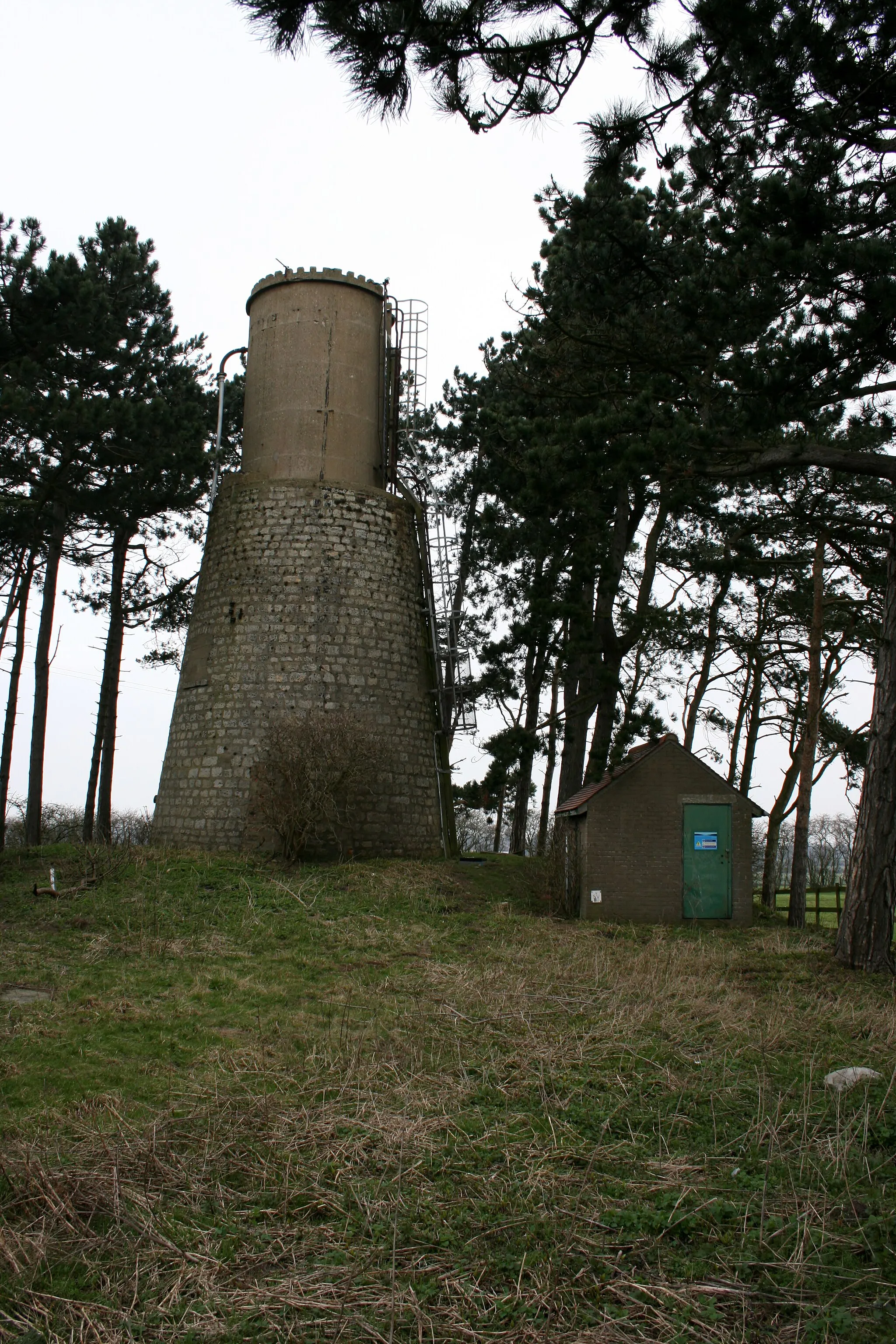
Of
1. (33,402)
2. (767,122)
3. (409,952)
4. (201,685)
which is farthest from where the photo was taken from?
(201,685)

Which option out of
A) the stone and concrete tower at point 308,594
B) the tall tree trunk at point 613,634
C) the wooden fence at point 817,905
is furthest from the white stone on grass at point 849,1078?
the wooden fence at point 817,905

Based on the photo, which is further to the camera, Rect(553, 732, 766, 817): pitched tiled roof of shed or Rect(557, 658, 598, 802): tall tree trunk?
Rect(557, 658, 598, 802): tall tree trunk

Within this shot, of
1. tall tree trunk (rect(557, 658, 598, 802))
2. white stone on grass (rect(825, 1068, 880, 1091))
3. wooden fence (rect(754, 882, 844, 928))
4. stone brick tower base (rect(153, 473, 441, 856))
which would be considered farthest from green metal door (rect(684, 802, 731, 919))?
white stone on grass (rect(825, 1068, 880, 1091))

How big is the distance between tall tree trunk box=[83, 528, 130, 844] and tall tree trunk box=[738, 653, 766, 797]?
14485 mm

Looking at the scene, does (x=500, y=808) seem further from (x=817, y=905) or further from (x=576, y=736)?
(x=817, y=905)

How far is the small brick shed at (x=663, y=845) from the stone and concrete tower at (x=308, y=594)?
13.4ft

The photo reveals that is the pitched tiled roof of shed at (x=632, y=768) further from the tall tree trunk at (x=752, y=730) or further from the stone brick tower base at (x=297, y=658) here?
the tall tree trunk at (x=752, y=730)

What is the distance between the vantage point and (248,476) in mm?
18859

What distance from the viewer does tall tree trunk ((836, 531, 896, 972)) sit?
423 inches

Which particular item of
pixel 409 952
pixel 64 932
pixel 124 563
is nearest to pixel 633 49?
pixel 409 952

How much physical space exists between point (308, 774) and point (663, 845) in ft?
18.0

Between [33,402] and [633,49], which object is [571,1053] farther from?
[33,402]

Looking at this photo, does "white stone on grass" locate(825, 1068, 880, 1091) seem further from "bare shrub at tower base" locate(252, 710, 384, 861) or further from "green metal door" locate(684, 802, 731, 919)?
"bare shrub at tower base" locate(252, 710, 384, 861)

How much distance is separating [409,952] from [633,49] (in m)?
8.58
